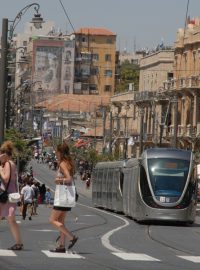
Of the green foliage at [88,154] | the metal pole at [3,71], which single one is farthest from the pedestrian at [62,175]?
the green foliage at [88,154]

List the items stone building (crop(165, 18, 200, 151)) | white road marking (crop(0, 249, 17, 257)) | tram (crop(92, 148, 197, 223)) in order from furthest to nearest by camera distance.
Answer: stone building (crop(165, 18, 200, 151)) < tram (crop(92, 148, 197, 223)) < white road marking (crop(0, 249, 17, 257))

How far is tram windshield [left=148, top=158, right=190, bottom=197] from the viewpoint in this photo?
40250 millimetres

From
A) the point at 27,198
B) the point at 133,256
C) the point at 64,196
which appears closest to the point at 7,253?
the point at 64,196

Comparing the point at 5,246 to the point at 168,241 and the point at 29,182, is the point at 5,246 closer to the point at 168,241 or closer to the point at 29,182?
the point at 168,241

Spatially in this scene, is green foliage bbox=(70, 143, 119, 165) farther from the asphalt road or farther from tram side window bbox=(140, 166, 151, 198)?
the asphalt road

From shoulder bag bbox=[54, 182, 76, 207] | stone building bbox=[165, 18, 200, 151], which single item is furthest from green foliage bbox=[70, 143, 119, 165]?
shoulder bag bbox=[54, 182, 76, 207]

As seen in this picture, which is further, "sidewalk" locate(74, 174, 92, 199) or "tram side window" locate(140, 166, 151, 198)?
"sidewalk" locate(74, 174, 92, 199)

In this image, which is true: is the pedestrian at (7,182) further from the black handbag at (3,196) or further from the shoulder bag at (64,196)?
the shoulder bag at (64,196)

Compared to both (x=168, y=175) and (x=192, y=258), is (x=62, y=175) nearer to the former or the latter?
(x=192, y=258)

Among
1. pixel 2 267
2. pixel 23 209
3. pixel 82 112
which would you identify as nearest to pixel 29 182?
pixel 23 209

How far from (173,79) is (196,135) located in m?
11.9

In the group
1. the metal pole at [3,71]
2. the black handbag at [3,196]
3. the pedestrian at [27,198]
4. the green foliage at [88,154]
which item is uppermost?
the metal pole at [3,71]

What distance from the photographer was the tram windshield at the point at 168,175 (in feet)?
132

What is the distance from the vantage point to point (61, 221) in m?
21.1
